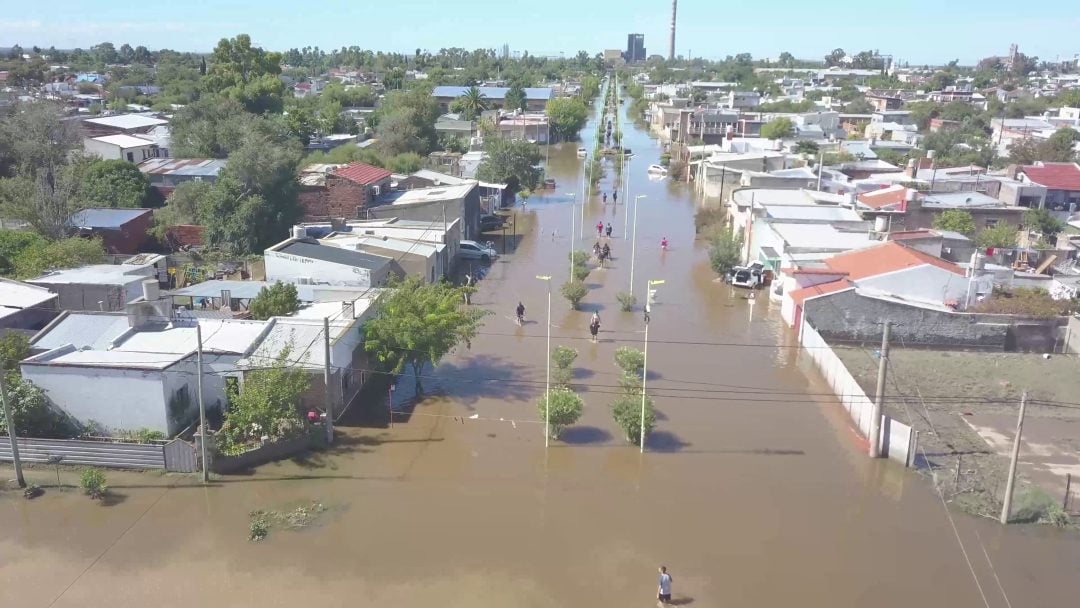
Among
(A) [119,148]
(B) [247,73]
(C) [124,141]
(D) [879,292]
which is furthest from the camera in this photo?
(B) [247,73]

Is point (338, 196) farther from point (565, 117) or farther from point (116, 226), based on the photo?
point (565, 117)

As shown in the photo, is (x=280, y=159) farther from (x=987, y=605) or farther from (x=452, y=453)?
(x=987, y=605)

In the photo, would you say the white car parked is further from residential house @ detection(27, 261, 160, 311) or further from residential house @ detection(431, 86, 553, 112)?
residential house @ detection(431, 86, 553, 112)

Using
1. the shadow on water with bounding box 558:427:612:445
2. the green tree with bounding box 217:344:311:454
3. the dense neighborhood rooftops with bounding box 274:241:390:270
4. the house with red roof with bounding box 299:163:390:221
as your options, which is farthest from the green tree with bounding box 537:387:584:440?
the house with red roof with bounding box 299:163:390:221

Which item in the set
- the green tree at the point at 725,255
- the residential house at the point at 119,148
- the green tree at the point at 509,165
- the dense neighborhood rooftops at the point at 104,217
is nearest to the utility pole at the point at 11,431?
the dense neighborhood rooftops at the point at 104,217

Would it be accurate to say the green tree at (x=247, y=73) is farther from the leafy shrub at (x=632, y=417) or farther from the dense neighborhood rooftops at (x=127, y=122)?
the leafy shrub at (x=632, y=417)

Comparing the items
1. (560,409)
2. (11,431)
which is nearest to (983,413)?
(560,409)
